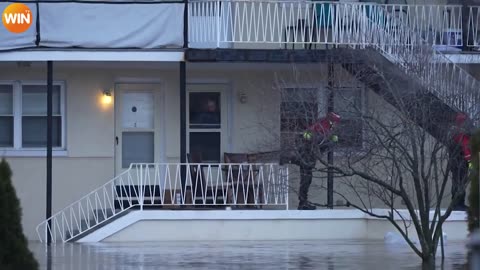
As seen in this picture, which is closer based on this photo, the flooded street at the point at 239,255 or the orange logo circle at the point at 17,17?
the flooded street at the point at 239,255

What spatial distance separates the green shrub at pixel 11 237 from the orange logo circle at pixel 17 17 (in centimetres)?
857

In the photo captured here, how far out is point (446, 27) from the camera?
63.3 feet

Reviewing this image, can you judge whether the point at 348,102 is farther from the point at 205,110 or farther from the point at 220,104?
the point at 205,110

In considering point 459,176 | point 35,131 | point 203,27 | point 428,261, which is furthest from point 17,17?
point 428,261

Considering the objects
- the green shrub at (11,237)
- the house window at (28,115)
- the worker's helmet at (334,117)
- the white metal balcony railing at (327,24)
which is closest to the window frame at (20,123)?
the house window at (28,115)

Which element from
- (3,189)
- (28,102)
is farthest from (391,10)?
(3,189)

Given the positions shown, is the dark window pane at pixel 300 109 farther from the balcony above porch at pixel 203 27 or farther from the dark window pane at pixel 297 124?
the balcony above porch at pixel 203 27

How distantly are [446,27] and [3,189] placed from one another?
11626mm

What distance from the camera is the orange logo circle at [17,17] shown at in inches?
704

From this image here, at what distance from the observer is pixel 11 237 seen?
9523 millimetres

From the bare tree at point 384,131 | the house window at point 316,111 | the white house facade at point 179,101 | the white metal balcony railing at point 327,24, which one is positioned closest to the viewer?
the bare tree at point 384,131

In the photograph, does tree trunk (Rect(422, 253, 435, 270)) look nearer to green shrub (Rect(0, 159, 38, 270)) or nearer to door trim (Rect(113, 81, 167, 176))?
green shrub (Rect(0, 159, 38, 270))

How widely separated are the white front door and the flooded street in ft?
11.1

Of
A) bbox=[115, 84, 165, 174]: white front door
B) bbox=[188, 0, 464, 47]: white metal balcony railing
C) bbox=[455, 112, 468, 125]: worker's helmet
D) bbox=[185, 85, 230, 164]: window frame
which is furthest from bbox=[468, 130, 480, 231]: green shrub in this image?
bbox=[115, 84, 165, 174]: white front door
